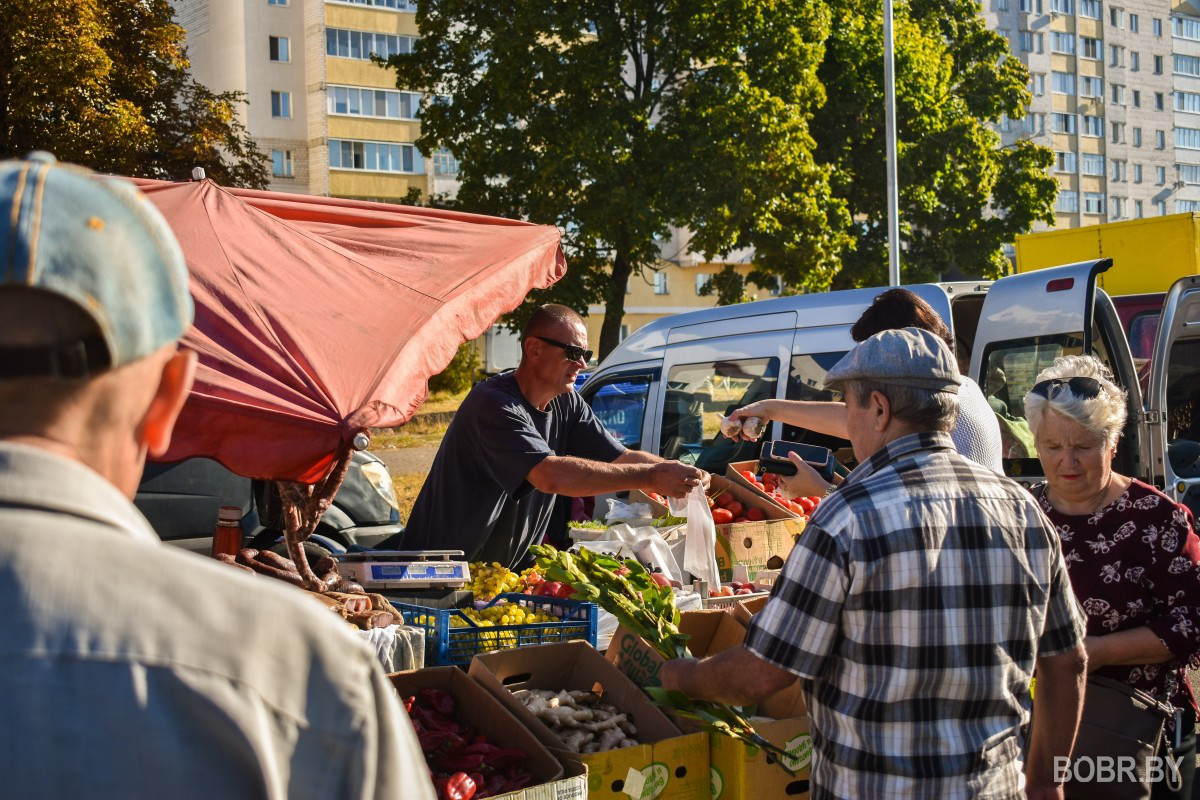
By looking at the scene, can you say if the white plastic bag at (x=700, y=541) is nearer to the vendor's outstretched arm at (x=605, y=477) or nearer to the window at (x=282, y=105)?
the vendor's outstretched arm at (x=605, y=477)

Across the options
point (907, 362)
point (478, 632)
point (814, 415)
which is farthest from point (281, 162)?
point (907, 362)

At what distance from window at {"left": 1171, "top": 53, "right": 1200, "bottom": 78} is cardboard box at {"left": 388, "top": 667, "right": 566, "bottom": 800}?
8140cm

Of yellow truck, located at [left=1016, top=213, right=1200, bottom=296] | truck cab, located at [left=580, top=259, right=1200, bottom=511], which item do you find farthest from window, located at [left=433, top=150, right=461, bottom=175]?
truck cab, located at [left=580, top=259, right=1200, bottom=511]

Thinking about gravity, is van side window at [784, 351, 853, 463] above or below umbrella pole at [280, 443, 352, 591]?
above

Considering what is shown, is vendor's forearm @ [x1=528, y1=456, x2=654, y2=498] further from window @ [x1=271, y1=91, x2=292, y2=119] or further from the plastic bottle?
window @ [x1=271, y1=91, x2=292, y2=119]

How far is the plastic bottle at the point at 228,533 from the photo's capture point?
4488mm

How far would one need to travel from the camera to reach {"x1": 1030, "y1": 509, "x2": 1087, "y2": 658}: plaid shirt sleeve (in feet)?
9.31

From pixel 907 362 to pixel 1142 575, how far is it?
1533 millimetres

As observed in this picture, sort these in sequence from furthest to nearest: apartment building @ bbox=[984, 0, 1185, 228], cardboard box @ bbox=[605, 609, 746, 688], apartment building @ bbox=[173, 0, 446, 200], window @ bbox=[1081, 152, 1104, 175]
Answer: window @ bbox=[1081, 152, 1104, 175]
apartment building @ bbox=[984, 0, 1185, 228]
apartment building @ bbox=[173, 0, 446, 200]
cardboard box @ bbox=[605, 609, 746, 688]

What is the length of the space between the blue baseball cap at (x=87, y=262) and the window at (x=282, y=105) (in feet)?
154

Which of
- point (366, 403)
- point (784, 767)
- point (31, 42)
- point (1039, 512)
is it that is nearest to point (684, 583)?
point (784, 767)

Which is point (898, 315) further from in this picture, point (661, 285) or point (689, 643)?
point (661, 285)

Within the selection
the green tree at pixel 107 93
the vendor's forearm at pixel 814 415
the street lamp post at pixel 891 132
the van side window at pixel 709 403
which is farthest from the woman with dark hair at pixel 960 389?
the street lamp post at pixel 891 132

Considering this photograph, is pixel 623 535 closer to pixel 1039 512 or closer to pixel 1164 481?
pixel 1039 512
